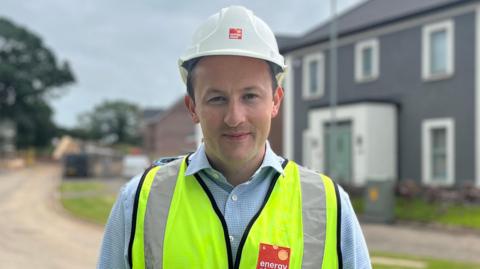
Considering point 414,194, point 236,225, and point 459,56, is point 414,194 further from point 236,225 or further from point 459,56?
point 236,225

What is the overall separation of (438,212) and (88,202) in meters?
14.1

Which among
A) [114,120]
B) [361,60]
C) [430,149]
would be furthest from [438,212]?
[114,120]

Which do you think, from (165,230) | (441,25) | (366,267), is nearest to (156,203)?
(165,230)

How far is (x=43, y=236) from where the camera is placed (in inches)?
650

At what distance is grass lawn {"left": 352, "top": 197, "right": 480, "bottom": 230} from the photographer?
17531 mm

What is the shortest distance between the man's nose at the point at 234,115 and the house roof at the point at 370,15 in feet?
68.4

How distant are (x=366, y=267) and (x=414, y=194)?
64.7ft

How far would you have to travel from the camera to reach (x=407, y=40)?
24.1 m

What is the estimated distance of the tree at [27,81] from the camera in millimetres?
68562

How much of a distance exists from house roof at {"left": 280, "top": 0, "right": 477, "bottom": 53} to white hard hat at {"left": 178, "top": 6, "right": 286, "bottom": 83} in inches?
816

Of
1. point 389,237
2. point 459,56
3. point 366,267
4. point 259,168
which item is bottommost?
point 389,237

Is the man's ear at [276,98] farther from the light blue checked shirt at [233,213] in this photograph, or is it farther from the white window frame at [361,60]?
the white window frame at [361,60]

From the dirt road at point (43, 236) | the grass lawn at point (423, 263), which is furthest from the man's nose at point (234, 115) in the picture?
the dirt road at point (43, 236)

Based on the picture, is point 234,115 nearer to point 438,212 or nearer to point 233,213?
point 233,213
